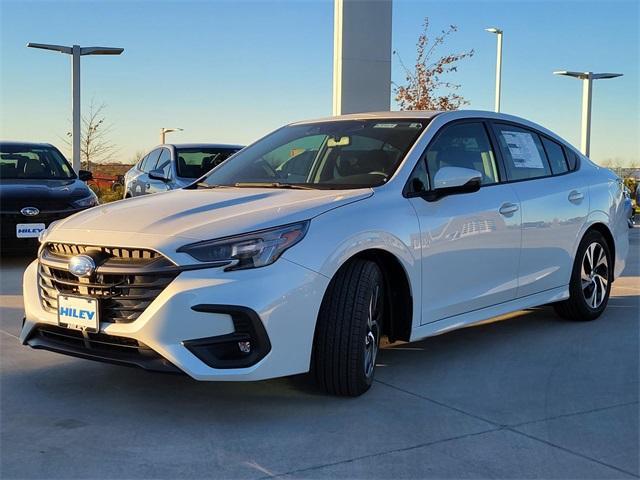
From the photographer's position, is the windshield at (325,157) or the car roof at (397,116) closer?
the windshield at (325,157)

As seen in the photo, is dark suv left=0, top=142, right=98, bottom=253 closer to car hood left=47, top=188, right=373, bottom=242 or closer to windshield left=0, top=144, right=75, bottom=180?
windshield left=0, top=144, right=75, bottom=180

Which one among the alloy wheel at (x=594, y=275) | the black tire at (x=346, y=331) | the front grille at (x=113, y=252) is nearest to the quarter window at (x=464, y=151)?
the black tire at (x=346, y=331)

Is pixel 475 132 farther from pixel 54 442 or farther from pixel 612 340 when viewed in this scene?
pixel 54 442

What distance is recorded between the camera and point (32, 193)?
8719 millimetres

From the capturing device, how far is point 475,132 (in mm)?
5043

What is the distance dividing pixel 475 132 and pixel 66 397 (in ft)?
9.86

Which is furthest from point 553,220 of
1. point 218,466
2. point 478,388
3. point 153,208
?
point 218,466

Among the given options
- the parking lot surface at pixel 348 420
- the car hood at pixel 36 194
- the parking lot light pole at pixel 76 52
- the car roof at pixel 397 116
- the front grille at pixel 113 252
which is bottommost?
the parking lot surface at pixel 348 420

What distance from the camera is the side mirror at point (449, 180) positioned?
4336 mm

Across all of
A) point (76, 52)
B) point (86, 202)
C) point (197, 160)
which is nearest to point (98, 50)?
point (76, 52)

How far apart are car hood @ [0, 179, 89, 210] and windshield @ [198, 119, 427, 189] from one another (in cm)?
422

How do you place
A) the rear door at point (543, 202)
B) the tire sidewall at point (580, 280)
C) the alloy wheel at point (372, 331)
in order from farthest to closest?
the tire sidewall at point (580, 280)
the rear door at point (543, 202)
the alloy wheel at point (372, 331)

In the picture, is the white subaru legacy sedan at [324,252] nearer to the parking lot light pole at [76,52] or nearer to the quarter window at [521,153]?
the quarter window at [521,153]

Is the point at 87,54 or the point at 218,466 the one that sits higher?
the point at 87,54
